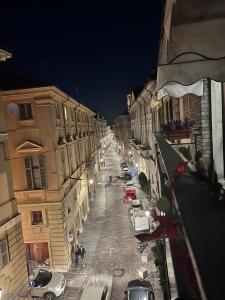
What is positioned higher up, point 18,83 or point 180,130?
point 18,83

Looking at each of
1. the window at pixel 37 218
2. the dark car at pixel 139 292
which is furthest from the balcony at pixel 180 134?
the window at pixel 37 218

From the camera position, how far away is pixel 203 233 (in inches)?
62.5

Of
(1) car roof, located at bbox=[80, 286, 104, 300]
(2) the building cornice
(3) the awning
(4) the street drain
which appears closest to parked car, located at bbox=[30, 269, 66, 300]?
(1) car roof, located at bbox=[80, 286, 104, 300]

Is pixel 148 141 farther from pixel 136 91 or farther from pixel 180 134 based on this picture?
pixel 180 134

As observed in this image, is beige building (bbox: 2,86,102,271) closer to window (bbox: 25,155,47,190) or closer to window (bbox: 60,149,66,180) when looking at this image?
window (bbox: 25,155,47,190)

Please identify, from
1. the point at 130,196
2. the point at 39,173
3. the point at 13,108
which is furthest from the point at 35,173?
the point at 130,196

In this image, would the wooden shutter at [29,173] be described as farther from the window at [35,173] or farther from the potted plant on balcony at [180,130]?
the potted plant on balcony at [180,130]

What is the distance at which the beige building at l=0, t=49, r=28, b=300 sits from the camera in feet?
37.9

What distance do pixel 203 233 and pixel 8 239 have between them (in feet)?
39.5

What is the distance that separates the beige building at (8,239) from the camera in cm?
1156

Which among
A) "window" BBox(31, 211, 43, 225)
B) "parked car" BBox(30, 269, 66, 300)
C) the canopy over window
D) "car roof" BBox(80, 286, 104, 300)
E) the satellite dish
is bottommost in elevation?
"parked car" BBox(30, 269, 66, 300)

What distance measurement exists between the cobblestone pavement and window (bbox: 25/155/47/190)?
19.1ft

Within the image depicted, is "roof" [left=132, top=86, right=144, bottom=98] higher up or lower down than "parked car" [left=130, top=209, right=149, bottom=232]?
higher up

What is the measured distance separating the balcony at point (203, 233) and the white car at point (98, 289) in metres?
11.8
